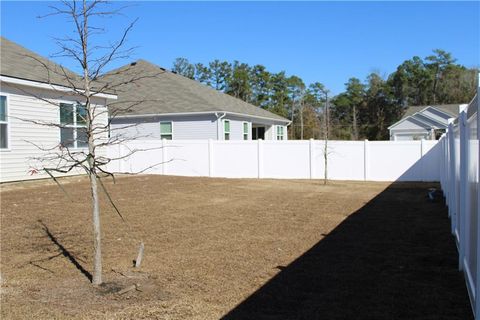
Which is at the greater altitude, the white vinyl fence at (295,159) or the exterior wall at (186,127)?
the exterior wall at (186,127)

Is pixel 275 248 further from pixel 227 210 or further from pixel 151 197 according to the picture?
pixel 151 197

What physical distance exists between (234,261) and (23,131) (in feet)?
36.5

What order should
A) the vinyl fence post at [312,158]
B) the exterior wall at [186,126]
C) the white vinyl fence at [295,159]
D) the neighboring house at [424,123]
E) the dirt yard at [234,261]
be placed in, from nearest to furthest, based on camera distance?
the dirt yard at [234,261], the white vinyl fence at [295,159], the vinyl fence post at [312,158], the exterior wall at [186,126], the neighboring house at [424,123]

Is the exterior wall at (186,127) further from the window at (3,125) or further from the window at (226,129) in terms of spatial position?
the window at (3,125)

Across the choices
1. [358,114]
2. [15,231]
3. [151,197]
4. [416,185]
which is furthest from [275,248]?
[358,114]

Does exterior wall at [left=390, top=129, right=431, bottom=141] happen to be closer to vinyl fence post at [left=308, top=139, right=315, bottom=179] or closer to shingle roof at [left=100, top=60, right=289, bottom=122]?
shingle roof at [left=100, top=60, right=289, bottom=122]

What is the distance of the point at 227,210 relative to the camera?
1041 centimetres

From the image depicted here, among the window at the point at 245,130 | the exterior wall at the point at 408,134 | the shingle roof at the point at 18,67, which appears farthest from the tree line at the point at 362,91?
the shingle roof at the point at 18,67

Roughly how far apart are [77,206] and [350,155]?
11.4 metres

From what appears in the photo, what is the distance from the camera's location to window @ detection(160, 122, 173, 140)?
2364 cm

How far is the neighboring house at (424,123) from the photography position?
130ft

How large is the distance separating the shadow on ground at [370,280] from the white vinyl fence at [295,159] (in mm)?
9882

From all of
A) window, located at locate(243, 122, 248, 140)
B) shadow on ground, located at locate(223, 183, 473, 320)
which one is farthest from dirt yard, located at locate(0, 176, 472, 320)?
window, located at locate(243, 122, 248, 140)

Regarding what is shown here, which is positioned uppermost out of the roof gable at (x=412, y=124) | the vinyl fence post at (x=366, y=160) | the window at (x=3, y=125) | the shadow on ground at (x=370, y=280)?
the roof gable at (x=412, y=124)
